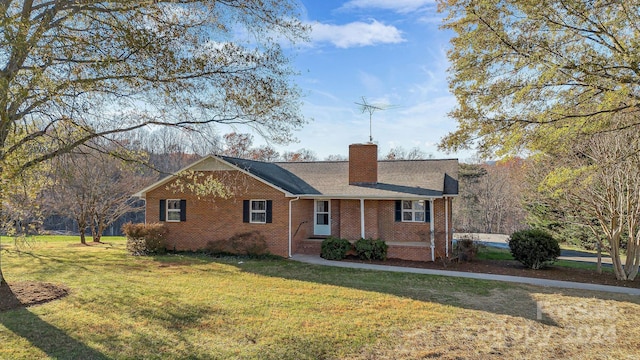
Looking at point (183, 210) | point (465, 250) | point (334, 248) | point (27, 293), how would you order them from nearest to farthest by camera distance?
point (27, 293) < point (334, 248) < point (465, 250) < point (183, 210)

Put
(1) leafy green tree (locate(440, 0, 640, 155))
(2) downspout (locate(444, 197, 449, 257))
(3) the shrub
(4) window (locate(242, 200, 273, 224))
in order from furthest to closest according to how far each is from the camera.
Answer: (4) window (locate(242, 200, 273, 224)), (2) downspout (locate(444, 197, 449, 257)), (3) the shrub, (1) leafy green tree (locate(440, 0, 640, 155))

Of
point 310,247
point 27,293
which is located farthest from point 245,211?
point 27,293

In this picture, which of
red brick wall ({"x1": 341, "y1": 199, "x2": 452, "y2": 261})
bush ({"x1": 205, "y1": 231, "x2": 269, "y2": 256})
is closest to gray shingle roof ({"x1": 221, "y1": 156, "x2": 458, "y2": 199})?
red brick wall ({"x1": 341, "y1": 199, "x2": 452, "y2": 261})

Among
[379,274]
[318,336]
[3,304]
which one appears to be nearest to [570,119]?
[318,336]

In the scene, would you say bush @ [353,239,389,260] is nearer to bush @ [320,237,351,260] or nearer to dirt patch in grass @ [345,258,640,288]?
dirt patch in grass @ [345,258,640,288]

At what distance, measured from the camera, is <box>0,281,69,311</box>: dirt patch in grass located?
25.1 ft

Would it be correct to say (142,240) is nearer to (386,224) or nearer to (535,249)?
(386,224)

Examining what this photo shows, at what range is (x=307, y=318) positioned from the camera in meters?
7.14

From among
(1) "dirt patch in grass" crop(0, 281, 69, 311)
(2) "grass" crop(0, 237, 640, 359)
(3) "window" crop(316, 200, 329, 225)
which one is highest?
(3) "window" crop(316, 200, 329, 225)

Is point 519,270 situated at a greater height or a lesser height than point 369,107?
lesser

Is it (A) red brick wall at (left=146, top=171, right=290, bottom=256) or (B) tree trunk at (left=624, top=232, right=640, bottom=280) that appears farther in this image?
(A) red brick wall at (left=146, top=171, right=290, bottom=256)

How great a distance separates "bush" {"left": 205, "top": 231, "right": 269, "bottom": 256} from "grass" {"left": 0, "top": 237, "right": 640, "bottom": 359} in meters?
3.48

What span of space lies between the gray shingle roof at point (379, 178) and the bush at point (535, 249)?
3.21m

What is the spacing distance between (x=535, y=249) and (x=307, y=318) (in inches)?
412
